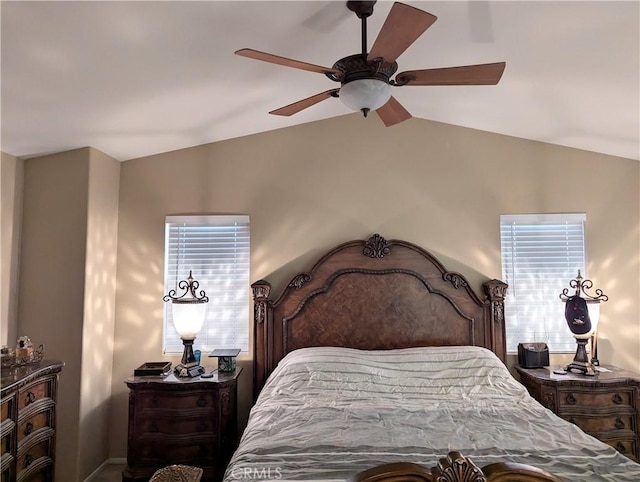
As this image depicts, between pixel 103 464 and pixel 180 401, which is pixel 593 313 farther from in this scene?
pixel 103 464

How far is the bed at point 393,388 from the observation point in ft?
5.76

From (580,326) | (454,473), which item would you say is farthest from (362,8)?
(580,326)

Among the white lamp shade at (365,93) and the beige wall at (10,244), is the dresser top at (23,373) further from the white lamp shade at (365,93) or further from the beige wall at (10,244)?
the white lamp shade at (365,93)

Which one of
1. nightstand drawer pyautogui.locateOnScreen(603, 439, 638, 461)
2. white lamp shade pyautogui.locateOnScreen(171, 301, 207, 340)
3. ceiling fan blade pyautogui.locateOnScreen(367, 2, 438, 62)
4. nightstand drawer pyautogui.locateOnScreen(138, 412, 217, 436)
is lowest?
nightstand drawer pyautogui.locateOnScreen(603, 439, 638, 461)

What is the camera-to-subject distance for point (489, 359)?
3.08m

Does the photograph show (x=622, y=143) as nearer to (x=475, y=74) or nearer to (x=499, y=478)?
(x=475, y=74)

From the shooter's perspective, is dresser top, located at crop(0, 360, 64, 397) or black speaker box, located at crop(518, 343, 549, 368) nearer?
dresser top, located at crop(0, 360, 64, 397)

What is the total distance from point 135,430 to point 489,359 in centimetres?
251

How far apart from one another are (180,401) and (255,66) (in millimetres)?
2280

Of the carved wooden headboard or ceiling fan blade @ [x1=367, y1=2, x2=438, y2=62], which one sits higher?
ceiling fan blade @ [x1=367, y1=2, x2=438, y2=62]

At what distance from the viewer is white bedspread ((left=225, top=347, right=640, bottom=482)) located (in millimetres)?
1777

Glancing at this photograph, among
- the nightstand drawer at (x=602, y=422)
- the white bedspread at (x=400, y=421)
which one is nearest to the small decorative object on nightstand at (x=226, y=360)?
the white bedspread at (x=400, y=421)

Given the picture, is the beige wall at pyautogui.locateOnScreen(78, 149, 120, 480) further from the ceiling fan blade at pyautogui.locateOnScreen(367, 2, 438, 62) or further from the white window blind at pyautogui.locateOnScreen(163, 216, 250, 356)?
the ceiling fan blade at pyautogui.locateOnScreen(367, 2, 438, 62)

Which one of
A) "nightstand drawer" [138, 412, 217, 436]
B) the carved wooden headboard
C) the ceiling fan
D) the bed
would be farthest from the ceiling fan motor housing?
"nightstand drawer" [138, 412, 217, 436]
